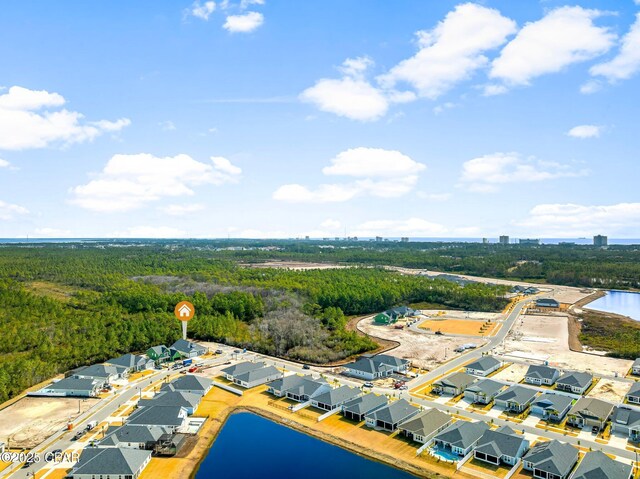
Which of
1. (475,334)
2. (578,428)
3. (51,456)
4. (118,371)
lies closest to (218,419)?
(51,456)

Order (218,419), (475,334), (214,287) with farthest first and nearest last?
(214,287)
(475,334)
(218,419)

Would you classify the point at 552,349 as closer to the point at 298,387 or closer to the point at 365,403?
the point at 365,403

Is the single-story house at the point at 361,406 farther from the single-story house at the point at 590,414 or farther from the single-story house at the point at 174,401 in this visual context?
the single-story house at the point at 590,414

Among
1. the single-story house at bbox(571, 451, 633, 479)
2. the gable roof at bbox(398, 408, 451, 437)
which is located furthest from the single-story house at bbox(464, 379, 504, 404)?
the single-story house at bbox(571, 451, 633, 479)

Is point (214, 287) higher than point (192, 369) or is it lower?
higher

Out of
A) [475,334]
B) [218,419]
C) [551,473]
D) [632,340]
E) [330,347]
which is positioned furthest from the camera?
[475,334]

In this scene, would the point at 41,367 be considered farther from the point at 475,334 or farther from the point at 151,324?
the point at 475,334

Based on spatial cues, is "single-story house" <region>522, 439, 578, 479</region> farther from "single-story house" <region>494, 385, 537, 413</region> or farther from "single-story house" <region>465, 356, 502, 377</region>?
"single-story house" <region>465, 356, 502, 377</region>
